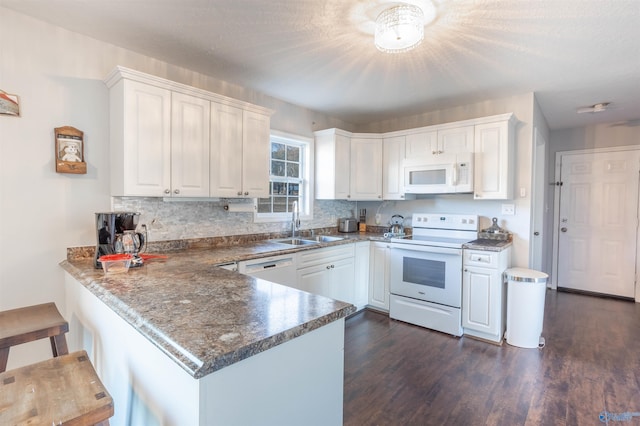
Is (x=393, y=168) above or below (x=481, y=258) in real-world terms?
above

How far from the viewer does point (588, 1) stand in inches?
68.9

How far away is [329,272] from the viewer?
3.27m

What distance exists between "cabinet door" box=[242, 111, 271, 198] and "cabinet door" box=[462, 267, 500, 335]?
6.96ft

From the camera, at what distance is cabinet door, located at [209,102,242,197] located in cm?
257

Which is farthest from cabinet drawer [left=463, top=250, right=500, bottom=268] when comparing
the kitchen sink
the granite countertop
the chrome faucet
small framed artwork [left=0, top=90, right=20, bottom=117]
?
small framed artwork [left=0, top=90, right=20, bottom=117]

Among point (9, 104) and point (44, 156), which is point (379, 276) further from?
point (9, 104)

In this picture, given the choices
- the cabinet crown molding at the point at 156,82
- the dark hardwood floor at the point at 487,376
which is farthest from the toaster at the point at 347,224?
the cabinet crown molding at the point at 156,82

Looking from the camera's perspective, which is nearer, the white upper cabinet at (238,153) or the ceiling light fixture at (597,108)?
the white upper cabinet at (238,153)

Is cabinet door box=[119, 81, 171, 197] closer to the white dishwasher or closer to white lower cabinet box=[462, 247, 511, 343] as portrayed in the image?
the white dishwasher

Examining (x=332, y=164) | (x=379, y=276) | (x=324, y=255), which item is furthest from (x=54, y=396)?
(x=332, y=164)

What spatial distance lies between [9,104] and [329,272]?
270 cm

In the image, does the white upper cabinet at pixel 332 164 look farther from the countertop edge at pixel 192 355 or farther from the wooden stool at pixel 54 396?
the wooden stool at pixel 54 396

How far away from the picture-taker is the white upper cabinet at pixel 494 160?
10.3 feet

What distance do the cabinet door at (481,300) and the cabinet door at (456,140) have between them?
1.27m
